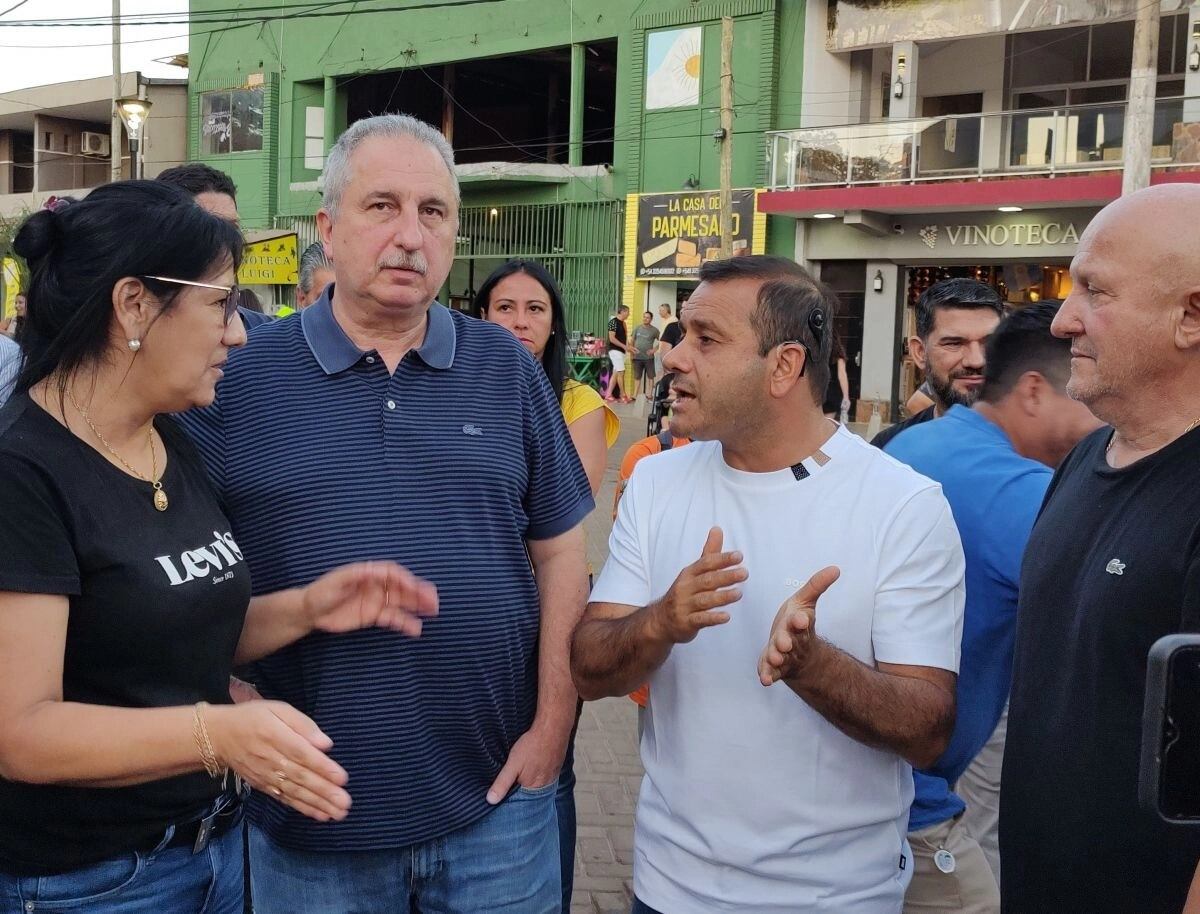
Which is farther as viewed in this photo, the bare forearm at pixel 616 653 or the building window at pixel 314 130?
the building window at pixel 314 130

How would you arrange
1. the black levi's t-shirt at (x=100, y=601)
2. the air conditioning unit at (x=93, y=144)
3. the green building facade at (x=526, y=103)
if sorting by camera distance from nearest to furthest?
the black levi's t-shirt at (x=100, y=601) < the green building facade at (x=526, y=103) < the air conditioning unit at (x=93, y=144)

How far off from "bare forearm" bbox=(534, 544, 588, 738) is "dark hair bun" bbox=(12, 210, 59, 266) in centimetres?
135

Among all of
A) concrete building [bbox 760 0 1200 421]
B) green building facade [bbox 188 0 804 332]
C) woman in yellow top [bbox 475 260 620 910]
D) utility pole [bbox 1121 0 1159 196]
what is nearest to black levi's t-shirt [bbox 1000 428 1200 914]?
woman in yellow top [bbox 475 260 620 910]

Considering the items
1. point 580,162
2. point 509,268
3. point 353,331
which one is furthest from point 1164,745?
point 580,162

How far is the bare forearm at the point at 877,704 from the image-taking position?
2.30m

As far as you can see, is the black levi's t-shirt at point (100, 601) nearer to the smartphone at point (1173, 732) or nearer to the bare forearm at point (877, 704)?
the bare forearm at point (877, 704)

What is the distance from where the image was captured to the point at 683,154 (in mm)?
24438

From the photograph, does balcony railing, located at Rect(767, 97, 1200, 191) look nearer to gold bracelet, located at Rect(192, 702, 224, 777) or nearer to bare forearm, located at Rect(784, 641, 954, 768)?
bare forearm, located at Rect(784, 641, 954, 768)

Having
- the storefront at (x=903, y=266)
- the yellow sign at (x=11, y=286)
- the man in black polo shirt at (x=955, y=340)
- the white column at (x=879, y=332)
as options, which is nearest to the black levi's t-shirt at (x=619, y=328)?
the storefront at (x=903, y=266)

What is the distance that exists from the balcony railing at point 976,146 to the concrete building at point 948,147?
0.02m

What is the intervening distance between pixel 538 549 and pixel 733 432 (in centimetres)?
62

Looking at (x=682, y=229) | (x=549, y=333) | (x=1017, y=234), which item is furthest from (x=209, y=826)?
(x=682, y=229)

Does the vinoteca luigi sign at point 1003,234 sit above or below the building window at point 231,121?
below

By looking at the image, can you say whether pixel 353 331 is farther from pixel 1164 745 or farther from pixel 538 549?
pixel 1164 745
